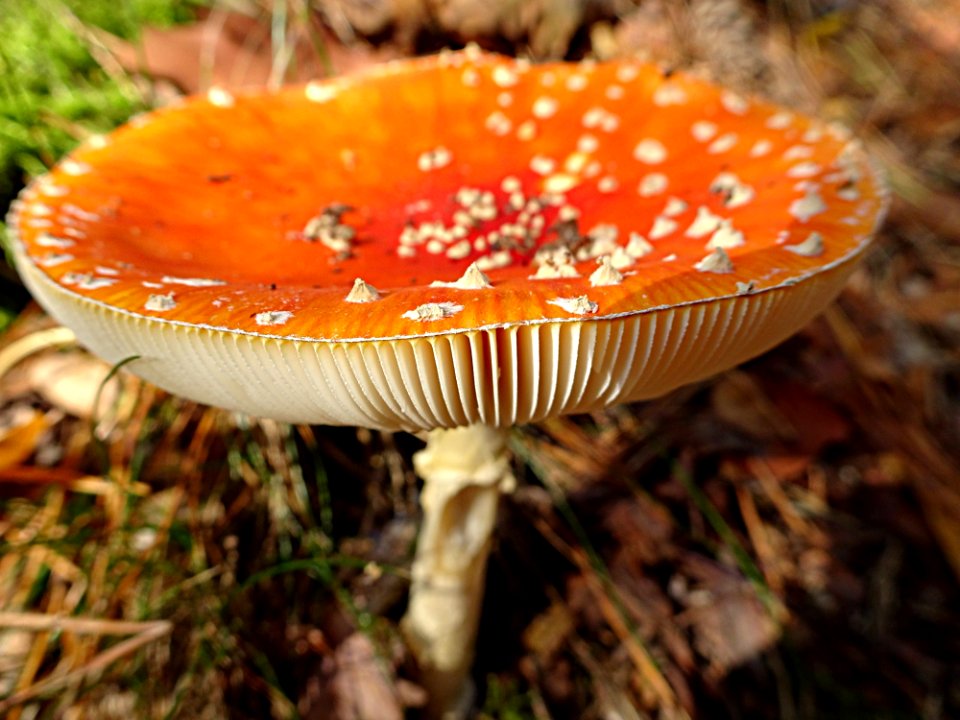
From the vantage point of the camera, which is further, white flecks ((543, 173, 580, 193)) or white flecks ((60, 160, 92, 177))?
white flecks ((543, 173, 580, 193))

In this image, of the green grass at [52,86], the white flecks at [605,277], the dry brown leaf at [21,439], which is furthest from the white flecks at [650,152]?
the dry brown leaf at [21,439]

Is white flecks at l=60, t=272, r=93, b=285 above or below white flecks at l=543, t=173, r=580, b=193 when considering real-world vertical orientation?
above

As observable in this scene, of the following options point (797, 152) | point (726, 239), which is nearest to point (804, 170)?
point (797, 152)

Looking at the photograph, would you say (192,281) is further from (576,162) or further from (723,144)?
(723,144)

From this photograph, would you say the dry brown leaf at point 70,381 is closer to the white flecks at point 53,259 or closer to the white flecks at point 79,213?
the white flecks at point 79,213

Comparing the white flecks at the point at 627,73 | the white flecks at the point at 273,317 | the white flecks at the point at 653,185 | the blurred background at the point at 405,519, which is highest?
the white flecks at the point at 273,317

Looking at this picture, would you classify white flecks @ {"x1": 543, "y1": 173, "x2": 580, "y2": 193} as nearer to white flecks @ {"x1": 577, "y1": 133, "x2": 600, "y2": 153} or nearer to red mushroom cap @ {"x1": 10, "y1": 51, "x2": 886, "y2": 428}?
red mushroom cap @ {"x1": 10, "y1": 51, "x2": 886, "y2": 428}

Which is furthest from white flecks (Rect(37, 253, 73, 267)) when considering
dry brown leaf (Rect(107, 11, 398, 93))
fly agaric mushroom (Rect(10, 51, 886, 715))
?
dry brown leaf (Rect(107, 11, 398, 93))
